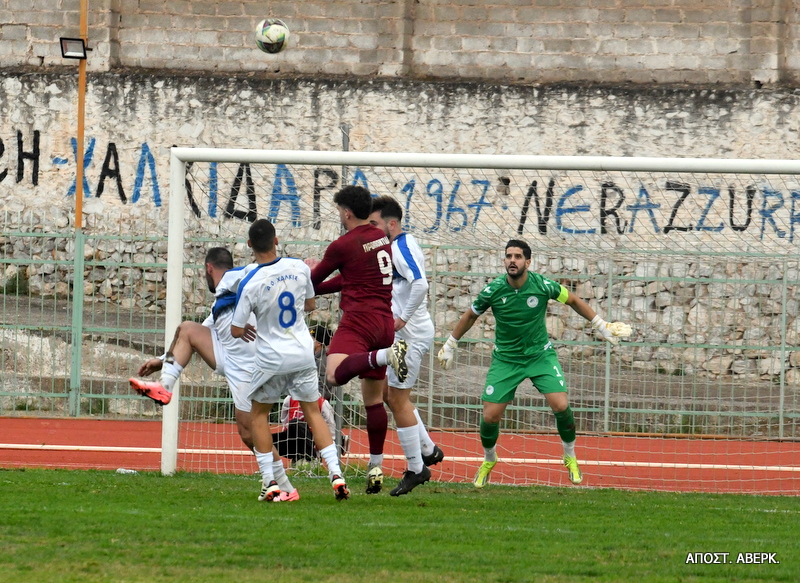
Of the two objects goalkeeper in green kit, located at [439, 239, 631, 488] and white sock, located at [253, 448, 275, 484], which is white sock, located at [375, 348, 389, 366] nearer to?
white sock, located at [253, 448, 275, 484]

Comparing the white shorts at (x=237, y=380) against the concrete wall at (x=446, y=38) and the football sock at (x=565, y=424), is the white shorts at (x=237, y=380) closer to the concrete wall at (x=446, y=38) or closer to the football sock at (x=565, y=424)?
the football sock at (x=565, y=424)

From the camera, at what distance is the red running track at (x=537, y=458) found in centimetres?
997

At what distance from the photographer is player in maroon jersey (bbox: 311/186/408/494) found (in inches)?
295

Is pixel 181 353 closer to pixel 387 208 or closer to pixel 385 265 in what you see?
pixel 385 265

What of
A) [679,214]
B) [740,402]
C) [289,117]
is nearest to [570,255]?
[740,402]

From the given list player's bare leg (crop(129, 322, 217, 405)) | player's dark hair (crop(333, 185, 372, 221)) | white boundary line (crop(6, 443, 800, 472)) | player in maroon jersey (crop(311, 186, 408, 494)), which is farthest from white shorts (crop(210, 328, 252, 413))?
white boundary line (crop(6, 443, 800, 472))

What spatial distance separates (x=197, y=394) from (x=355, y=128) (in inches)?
259

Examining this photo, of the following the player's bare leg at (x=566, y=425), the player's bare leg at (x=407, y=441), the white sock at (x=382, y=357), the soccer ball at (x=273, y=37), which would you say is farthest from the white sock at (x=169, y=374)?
the soccer ball at (x=273, y=37)

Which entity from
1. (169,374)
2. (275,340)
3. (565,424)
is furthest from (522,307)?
(169,374)

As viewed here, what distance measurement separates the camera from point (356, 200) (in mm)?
7508

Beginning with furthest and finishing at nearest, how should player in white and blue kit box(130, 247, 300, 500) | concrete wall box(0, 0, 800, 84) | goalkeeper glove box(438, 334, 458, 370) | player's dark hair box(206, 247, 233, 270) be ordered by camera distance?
concrete wall box(0, 0, 800, 84)
goalkeeper glove box(438, 334, 458, 370)
player's dark hair box(206, 247, 233, 270)
player in white and blue kit box(130, 247, 300, 500)

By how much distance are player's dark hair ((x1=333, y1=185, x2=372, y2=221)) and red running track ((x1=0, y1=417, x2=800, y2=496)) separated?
10.3 feet

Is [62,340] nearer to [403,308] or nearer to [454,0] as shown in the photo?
[403,308]

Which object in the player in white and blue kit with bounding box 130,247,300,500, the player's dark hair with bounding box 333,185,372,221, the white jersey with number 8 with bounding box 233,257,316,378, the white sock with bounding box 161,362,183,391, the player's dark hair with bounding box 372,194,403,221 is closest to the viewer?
the white jersey with number 8 with bounding box 233,257,316,378
